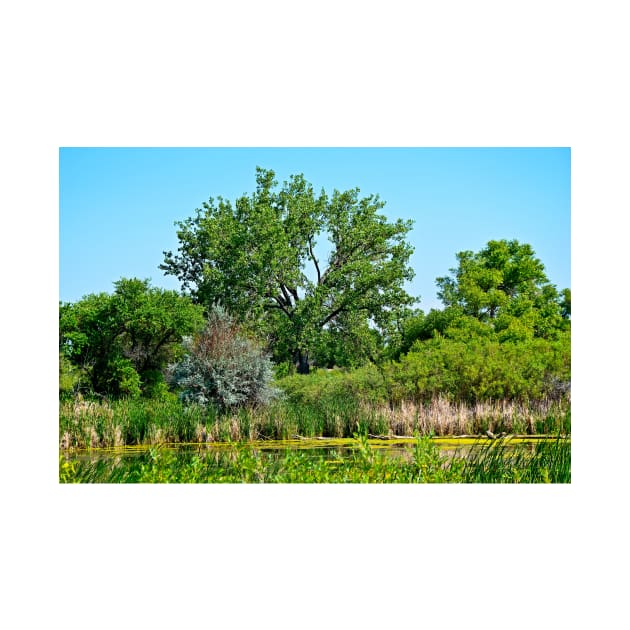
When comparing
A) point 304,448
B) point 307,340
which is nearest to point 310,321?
point 307,340

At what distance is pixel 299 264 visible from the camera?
771 inches

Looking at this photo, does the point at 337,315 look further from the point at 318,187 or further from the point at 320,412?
the point at 320,412

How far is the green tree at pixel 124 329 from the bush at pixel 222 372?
1.89m

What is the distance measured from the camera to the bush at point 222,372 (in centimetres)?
1365

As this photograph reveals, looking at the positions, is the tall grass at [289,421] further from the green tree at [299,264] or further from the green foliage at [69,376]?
the green tree at [299,264]

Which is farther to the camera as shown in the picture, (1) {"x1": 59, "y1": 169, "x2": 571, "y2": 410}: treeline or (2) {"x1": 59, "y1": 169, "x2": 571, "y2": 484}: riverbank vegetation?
(1) {"x1": 59, "y1": 169, "x2": 571, "y2": 410}: treeline

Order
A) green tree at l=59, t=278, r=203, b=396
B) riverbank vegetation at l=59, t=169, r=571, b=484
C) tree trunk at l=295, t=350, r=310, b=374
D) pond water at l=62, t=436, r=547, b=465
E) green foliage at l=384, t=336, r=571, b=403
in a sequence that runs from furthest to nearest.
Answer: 1. tree trunk at l=295, t=350, r=310, b=374
2. green tree at l=59, t=278, r=203, b=396
3. green foliage at l=384, t=336, r=571, b=403
4. riverbank vegetation at l=59, t=169, r=571, b=484
5. pond water at l=62, t=436, r=547, b=465

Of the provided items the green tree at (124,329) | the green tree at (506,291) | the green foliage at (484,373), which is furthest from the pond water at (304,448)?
the green tree at (506,291)

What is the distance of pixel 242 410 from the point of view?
13539mm

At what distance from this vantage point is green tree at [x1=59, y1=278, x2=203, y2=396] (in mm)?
15859

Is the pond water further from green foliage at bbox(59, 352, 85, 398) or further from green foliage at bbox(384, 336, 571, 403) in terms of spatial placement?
green foliage at bbox(59, 352, 85, 398)

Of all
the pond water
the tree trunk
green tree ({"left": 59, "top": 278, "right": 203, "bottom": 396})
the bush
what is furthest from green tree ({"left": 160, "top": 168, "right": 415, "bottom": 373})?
the pond water

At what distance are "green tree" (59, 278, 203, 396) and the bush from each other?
6.19 ft
